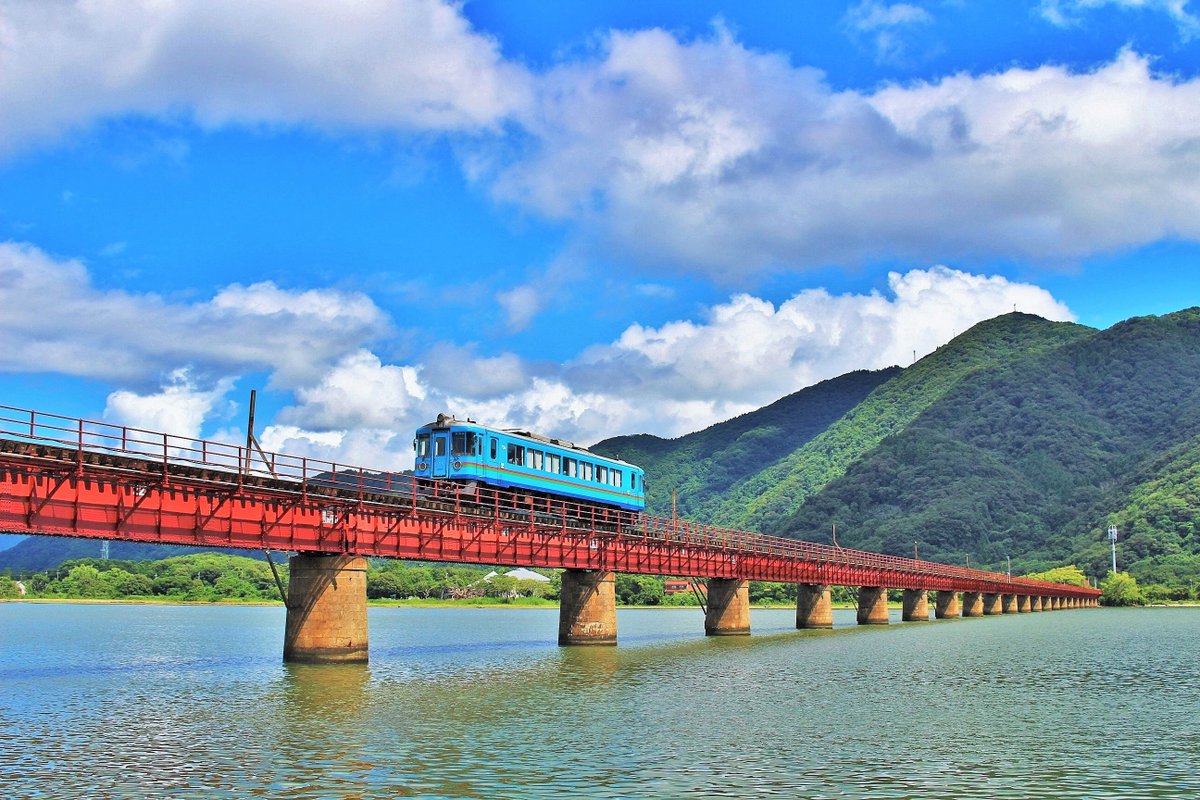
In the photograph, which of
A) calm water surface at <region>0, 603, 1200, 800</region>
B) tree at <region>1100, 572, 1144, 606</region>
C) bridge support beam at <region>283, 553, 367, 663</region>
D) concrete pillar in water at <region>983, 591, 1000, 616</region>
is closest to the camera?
calm water surface at <region>0, 603, 1200, 800</region>

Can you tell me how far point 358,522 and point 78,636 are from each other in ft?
174

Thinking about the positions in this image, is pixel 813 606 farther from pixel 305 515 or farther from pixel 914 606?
pixel 305 515

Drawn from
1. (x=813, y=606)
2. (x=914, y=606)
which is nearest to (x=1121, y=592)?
(x=914, y=606)

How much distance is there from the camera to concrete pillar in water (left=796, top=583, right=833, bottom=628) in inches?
3875

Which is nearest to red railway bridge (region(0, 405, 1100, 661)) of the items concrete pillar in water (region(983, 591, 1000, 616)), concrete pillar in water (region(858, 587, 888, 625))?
concrete pillar in water (region(858, 587, 888, 625))

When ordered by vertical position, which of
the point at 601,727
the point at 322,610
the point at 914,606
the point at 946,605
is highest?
the point at 322,610

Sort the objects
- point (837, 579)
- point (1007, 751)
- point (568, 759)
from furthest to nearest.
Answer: point (837, 579)
point (1007, 751)
point (568, 759)

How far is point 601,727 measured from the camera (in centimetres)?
3069

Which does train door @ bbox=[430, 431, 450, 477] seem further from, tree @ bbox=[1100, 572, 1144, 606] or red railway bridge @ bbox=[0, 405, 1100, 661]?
tree @ bbox=[1100, 572, 1144, 606]

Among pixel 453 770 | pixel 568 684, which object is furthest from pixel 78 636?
pixel 453 770

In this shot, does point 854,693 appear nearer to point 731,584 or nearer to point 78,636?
point 731,584

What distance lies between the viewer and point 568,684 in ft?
141

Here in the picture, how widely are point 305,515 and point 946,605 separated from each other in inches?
4413

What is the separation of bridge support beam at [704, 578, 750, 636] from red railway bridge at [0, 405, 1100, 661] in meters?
0.11
